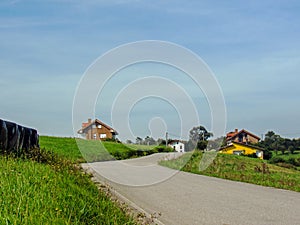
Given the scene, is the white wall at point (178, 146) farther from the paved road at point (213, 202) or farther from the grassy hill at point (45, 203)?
the grassy hill at point (45, 203)

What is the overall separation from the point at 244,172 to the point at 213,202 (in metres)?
12.3

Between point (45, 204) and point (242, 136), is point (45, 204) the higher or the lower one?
the lower one

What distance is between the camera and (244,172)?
24953 mm

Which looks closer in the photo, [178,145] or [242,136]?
[178,145]

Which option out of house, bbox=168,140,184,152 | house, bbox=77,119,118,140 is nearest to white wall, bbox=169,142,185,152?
house, bbox=168,140,184,152

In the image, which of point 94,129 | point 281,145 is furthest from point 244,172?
point 281,145

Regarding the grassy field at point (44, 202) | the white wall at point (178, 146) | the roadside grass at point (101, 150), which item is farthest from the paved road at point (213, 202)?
the white wall at point (178, 146)

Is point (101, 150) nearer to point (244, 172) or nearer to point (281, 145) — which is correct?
point (244, 172)

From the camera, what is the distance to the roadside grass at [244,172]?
19219 mm

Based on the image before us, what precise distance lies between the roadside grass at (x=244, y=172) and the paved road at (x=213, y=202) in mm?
1915

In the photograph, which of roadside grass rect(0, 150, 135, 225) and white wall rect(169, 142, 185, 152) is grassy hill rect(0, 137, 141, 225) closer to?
roadside grass rect(0, 150, 135, 225)

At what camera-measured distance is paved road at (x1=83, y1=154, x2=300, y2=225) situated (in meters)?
10.6

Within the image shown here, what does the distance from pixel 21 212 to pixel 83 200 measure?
2.23m

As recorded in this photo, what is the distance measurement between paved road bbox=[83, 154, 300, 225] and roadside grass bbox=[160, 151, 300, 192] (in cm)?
191
